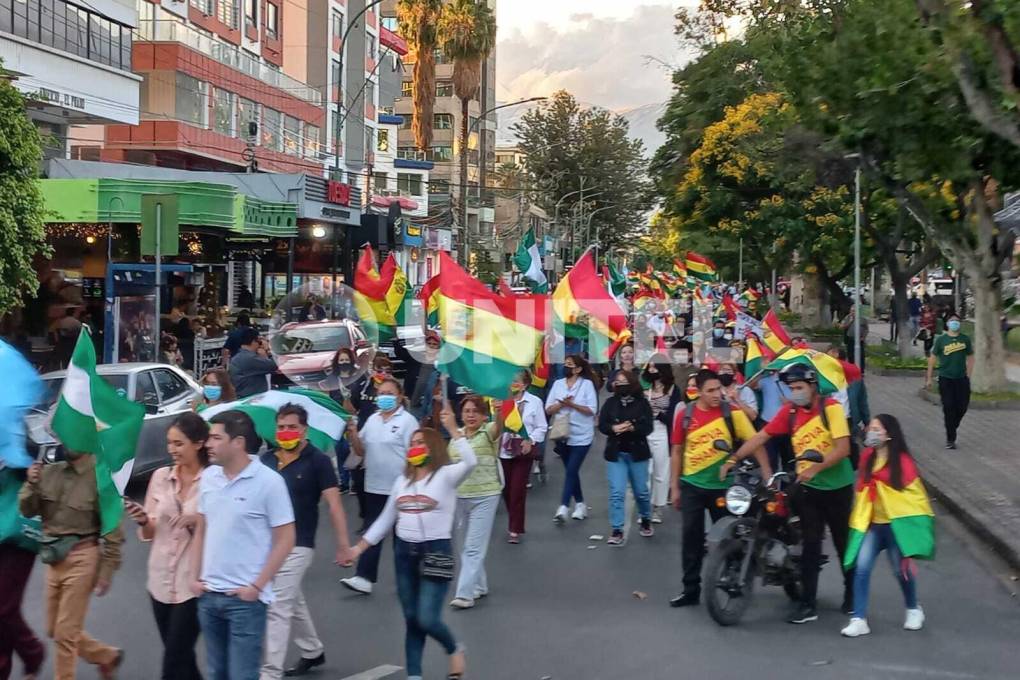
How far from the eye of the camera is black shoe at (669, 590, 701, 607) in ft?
29.4

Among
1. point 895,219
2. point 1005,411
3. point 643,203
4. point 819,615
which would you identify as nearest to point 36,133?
point 819,615

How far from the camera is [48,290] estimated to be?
2655 cm

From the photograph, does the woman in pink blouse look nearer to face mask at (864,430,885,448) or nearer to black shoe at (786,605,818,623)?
black shoe at (786,605,818,623)

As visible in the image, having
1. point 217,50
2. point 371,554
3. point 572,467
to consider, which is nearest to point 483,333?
point 572,467

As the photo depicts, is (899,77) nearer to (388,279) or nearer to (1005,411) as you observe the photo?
(1005,411)

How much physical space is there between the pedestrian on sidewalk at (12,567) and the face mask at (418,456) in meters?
2.01

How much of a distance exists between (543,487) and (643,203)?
79.2 m

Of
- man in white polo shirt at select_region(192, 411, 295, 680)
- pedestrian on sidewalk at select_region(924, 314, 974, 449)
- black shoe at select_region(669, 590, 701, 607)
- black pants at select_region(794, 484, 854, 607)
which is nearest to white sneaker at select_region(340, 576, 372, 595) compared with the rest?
black shoe at select_region(669, 590, 701, 607)

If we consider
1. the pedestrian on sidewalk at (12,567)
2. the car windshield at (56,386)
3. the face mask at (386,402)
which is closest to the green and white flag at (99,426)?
the pedestrian on sidewalk at (12,567)

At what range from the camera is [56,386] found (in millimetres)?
13305

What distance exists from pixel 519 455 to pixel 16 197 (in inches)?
421

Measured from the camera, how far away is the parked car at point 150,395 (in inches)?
524

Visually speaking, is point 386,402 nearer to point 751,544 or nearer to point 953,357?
point 751,544

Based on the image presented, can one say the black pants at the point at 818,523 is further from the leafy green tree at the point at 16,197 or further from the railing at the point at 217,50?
the railing at the point at 217,50
